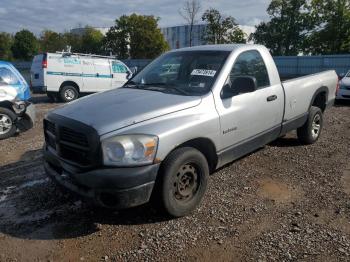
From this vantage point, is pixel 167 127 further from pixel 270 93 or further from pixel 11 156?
pixel 11 156

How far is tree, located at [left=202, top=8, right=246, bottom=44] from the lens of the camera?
3662cm

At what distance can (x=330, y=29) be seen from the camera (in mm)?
36938

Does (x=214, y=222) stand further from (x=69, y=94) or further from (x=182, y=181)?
(x=69, y=94)

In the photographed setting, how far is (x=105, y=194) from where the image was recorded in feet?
11.0

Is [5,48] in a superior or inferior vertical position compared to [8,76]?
superior

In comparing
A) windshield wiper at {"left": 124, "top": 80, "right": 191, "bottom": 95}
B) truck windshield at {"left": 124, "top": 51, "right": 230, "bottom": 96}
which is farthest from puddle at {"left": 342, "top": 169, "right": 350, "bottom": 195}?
windshield wiper at {"left": 124, "top": 80, "right": 191, "bottom": 95}

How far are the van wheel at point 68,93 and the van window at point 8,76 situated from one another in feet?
18.6

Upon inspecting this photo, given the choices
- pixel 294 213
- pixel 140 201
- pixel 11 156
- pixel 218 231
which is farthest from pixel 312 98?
pixel 11 156

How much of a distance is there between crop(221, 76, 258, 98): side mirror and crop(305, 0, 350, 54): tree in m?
36.5

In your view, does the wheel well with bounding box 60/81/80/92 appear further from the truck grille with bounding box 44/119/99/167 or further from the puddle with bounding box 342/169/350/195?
the puddle with bounding box 342/169/350/195

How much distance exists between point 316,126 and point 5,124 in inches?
263

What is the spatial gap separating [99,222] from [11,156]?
354 centimetres


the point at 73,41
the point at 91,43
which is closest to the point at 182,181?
the point at 91,43

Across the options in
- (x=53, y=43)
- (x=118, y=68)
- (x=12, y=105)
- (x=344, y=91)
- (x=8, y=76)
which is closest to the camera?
(x=12, y=105)
